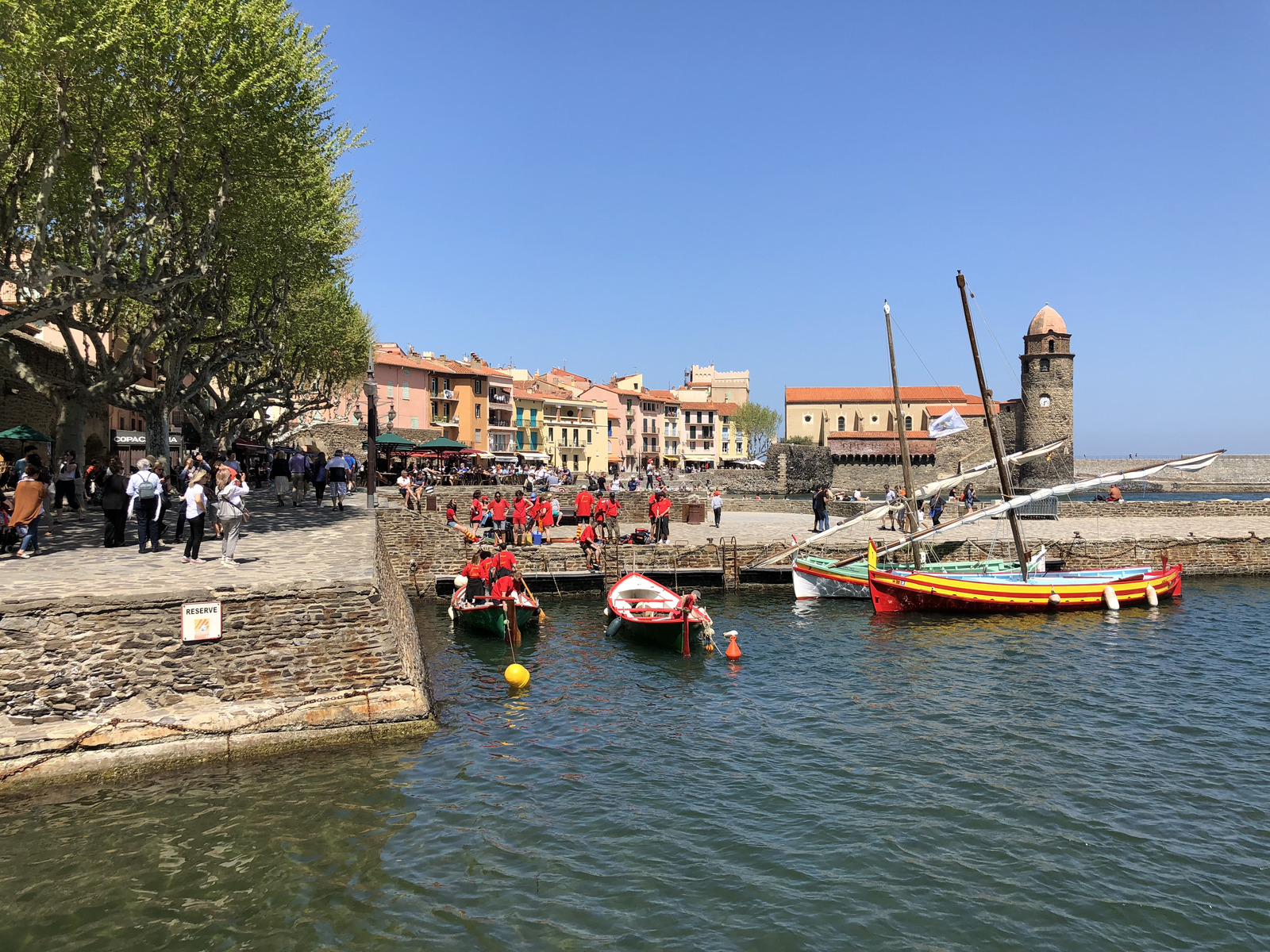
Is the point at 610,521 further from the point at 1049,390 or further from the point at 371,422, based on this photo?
the point at 1049,390

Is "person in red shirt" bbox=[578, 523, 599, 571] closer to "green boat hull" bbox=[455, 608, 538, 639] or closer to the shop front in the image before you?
"green boat hull" bbox=[455, 608, 538, 639]

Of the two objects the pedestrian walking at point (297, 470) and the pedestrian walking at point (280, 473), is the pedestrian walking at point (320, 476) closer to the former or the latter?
the pedestrian walking at point (297, 470)

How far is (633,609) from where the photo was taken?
22.8m

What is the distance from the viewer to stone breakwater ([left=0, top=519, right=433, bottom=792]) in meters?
11.4

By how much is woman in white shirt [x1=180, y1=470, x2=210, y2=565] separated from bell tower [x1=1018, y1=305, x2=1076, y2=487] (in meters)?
98.1

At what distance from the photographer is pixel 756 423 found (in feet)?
411

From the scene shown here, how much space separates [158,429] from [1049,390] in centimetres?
9848

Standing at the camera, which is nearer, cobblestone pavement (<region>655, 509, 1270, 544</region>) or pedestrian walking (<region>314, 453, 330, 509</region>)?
pedestrian walking (<region>314, 453, 330, 509</region>)

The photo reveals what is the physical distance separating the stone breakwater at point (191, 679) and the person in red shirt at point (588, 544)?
55.3 feet

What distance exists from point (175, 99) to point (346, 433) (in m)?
51.0

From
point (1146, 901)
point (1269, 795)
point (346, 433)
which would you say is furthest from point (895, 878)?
point (346, 433)

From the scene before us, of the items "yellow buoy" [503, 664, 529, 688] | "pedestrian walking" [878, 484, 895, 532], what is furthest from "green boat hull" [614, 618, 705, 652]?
"pedestrian walking" [878, 484, 895, 532]

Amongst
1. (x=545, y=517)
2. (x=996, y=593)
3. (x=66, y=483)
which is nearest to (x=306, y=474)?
(x=66, y=483)

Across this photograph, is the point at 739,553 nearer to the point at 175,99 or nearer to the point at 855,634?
the point at 855,634
